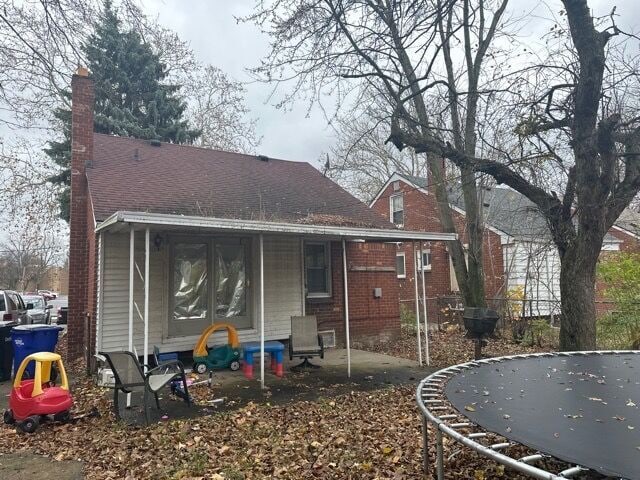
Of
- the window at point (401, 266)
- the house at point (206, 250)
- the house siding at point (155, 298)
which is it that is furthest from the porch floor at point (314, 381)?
the window at point (401, 266)

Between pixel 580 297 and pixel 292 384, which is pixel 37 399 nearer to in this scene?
pixel 292 384

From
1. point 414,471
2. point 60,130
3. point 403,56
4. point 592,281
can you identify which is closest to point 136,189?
point 403,56

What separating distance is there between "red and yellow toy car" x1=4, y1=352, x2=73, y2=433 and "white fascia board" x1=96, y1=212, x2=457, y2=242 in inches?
75.8

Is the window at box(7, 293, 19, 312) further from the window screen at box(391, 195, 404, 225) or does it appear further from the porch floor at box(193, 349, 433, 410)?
the window screen at box(391, 195, 404, 225)

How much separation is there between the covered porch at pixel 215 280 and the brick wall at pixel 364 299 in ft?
0.31

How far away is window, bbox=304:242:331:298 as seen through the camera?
10.7 meters

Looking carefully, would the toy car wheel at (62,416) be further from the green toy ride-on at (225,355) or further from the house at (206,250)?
Answer: the green toy ride-on at (225,355)

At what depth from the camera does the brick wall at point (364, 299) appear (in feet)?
35.7

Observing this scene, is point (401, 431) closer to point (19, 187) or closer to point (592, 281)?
point (592, 281)

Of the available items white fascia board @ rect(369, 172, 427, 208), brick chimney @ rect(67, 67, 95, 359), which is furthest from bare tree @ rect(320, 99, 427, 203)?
brick chimney @ rect(67, 67, 95, 359)

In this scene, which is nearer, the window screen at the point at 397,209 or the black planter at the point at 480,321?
the black planter at the point at 480,321

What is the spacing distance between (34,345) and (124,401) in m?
2.40

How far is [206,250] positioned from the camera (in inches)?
357

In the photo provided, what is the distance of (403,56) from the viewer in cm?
1102
